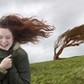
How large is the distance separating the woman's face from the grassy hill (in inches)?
323

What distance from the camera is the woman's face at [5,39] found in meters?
4.18

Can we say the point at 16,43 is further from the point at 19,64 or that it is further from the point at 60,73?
the point at 60,73

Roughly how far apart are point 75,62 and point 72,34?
522cm

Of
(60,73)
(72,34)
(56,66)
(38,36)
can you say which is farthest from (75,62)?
(38,36)

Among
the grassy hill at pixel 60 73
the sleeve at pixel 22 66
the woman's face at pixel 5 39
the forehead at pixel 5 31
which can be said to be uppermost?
the forehead at pixel 5 31

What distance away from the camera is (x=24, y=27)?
173 inches

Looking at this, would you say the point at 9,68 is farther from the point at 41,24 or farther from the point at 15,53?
the point at 41,24

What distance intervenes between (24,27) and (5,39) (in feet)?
0.93

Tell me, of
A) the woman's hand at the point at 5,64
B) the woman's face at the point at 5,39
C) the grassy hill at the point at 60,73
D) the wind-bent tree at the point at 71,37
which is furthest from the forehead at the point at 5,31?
the wind-bent tree at the point at 71,37

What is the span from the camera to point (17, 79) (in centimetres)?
411

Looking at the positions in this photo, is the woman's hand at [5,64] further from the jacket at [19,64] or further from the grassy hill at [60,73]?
the grassy hill at [60,73]

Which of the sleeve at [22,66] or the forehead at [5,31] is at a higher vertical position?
the forehead at [5,31]

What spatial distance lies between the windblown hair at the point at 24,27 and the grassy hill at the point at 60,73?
793 cm

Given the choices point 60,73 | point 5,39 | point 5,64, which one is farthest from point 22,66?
point 60,73
